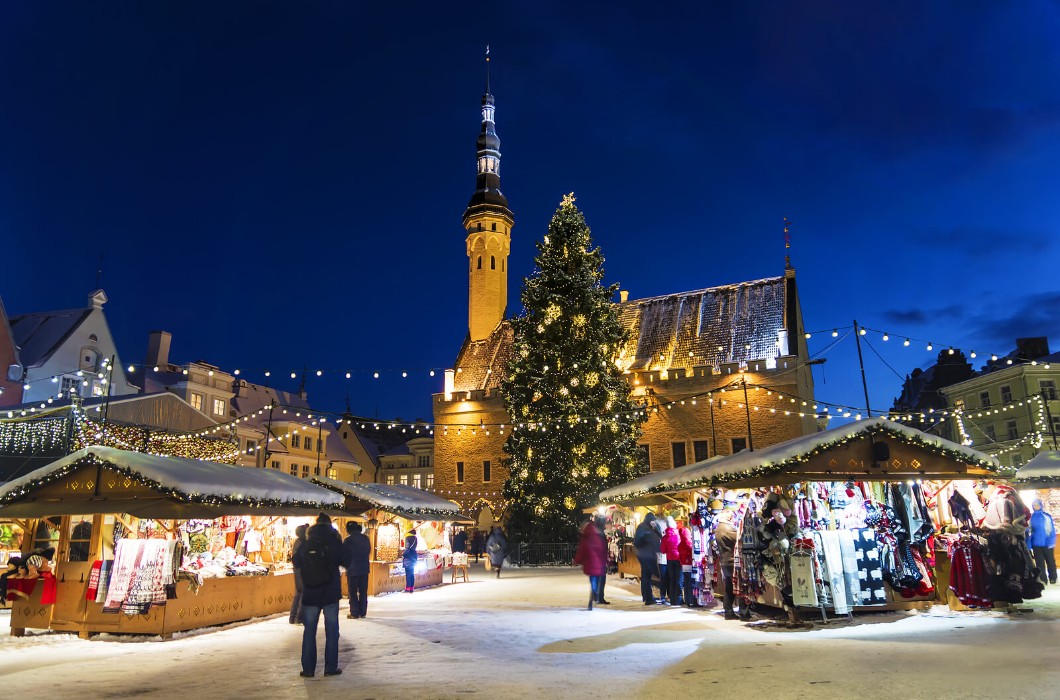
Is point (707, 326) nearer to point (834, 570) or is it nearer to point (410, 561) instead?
point (410, 561)

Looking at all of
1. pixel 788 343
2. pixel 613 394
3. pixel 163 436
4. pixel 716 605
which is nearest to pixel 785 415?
pixel 788 343

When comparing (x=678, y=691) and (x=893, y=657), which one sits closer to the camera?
(x=678, y=691)

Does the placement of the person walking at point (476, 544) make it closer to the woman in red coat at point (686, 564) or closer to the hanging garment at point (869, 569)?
the woman in red coat at point (686, 564)

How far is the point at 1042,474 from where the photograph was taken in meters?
16.5

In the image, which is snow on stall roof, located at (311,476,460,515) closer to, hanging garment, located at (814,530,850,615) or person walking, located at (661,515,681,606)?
person walking, located at (661,515,681,606)

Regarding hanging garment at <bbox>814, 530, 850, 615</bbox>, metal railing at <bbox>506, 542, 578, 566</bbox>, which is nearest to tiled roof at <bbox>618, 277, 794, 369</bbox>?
metal railing at <bbox>506, 542, 578, 566</bbox>

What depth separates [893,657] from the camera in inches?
289

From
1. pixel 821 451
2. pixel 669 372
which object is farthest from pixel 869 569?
pixel 669 372

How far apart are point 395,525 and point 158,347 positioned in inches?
998

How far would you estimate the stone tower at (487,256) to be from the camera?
43.7 m

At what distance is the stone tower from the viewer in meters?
43.7

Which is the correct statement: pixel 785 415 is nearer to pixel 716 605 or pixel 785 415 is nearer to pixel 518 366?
pixel 518 366

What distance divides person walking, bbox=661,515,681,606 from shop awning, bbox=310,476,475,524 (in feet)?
24.0

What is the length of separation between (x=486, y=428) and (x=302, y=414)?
12.1 metres
